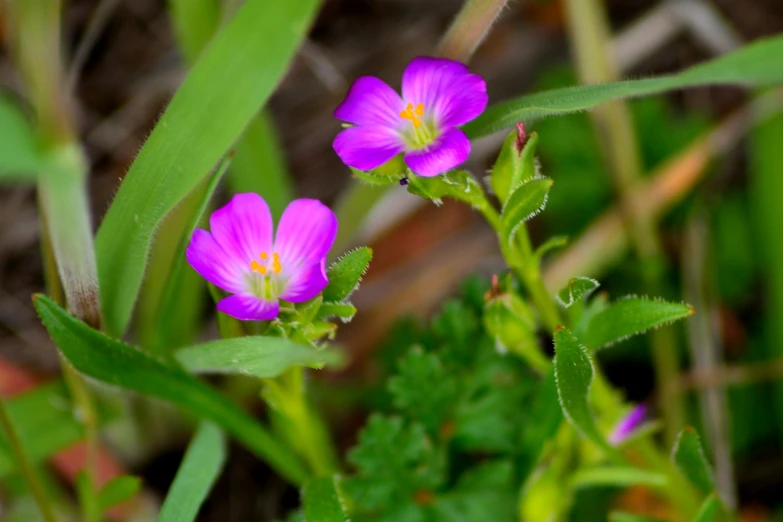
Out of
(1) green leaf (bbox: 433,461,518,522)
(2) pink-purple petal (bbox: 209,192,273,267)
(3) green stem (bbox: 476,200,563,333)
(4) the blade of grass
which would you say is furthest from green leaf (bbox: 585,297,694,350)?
(4) the blade of grass

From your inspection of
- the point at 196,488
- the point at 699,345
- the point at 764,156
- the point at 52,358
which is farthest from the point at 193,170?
the point at 764,156

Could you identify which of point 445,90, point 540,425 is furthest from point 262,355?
point 540,425

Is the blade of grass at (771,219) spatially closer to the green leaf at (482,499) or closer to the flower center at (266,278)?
Result: the green leaf at (482,499)

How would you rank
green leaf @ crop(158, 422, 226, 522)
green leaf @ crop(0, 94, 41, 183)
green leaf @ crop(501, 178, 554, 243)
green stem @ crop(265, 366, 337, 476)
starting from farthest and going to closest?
green stem @ crop(265, 366, 337, 476)
green leaf @ crop(158, 422, 226, 522)
green leaf @ crop(501, 178, 554, 243)
green leaf @ crop(0, 94, 41, 183)

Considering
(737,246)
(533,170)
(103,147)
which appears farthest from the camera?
(103,147)

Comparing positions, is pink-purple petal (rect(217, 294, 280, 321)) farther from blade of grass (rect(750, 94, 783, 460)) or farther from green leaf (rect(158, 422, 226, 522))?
blade of grass (rect(750, 94, 783, 460))

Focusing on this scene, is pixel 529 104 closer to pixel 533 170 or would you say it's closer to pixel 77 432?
pixel 533 170

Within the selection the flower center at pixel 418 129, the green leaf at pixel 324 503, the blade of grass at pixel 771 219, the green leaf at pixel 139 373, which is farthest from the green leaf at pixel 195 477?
the blade of grass at pixel 771 219
